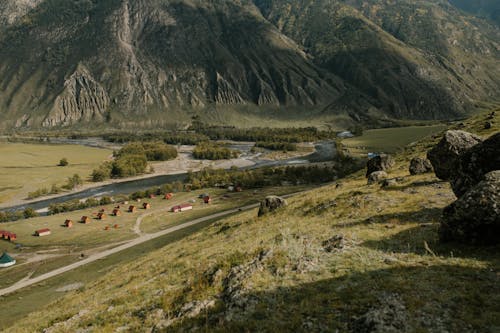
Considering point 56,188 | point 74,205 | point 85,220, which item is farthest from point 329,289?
point 56,188

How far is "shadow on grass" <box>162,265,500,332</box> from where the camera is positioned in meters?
10.6

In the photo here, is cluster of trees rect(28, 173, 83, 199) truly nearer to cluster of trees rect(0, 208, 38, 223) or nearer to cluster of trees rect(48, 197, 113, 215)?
cluster of trees rect(48, 197, 113, 215)

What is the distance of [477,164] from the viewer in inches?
760

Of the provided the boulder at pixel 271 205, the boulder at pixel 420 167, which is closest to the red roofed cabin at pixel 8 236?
the boulder at pixel 271 205

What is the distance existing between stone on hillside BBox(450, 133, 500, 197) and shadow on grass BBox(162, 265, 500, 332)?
26.6 feet

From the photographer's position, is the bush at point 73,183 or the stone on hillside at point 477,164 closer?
the stone on hillside at point 477,164

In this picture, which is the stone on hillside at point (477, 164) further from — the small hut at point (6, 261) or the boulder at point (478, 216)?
the small hut at point (6, 261)

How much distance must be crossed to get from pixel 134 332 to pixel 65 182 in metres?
179

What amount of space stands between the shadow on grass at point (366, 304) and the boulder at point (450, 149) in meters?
16.8

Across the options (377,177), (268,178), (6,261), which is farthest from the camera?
(268,178)

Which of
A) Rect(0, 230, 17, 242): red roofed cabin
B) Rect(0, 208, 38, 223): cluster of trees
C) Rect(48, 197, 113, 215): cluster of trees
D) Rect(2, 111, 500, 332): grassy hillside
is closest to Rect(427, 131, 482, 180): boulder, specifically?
Rect(2, 111, 500, 332): grassy hillside

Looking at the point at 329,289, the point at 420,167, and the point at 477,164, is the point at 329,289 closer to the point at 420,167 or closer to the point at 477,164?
the point at 477,164

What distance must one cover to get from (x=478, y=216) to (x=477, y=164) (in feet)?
19.4

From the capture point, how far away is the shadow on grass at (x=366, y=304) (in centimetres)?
1061
